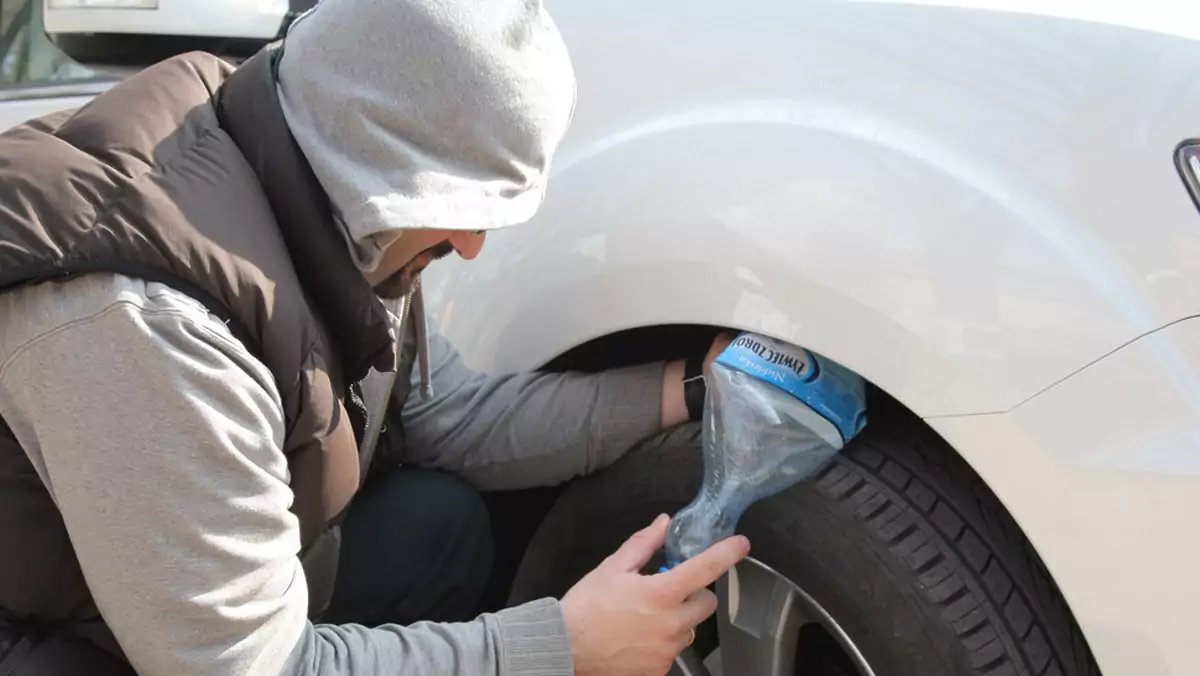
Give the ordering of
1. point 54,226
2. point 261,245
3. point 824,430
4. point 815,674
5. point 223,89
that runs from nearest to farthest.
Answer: point 54,226
point 261,245
point 223,89
point 824,430
point 815,674

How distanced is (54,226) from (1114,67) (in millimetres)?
923

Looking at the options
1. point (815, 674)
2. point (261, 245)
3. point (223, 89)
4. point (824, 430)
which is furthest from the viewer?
point (815, 674)

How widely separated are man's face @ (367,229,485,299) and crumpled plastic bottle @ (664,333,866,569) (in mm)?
316

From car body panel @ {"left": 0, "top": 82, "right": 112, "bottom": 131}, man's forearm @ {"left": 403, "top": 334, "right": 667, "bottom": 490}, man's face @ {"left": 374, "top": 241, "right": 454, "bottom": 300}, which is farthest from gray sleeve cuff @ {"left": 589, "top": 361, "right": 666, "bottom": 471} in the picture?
car body panel @ {"left": 0, "top": 82, "right": 112, "bottom": 131}

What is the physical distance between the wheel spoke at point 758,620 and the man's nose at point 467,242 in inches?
19.2

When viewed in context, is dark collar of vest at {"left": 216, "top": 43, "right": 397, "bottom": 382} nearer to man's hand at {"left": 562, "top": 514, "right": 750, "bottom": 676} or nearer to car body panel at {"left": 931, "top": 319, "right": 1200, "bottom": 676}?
man's hand at {"left": 562, "top": 514, "right": 750, "bottom": 676}

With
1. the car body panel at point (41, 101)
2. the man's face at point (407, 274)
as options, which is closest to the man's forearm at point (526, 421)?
the man's face at point (407, 274)

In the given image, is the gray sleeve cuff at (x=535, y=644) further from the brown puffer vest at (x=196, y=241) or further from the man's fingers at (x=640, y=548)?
the brown puffer vest at (x=196, y=241)

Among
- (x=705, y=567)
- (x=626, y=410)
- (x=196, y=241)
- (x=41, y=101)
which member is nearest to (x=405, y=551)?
(x=626, y=410)

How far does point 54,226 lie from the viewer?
0.86 m

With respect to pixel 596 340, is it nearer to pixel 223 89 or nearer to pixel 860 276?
pixel 860 276

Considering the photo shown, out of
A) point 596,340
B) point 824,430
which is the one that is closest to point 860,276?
point 824,430

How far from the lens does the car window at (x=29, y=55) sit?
6.00 ft

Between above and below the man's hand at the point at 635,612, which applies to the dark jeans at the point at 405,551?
below
